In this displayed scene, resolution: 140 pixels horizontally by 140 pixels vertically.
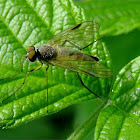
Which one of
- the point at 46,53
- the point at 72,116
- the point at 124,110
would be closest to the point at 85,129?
the point at 124,110

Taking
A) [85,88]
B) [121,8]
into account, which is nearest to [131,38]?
[121,8]

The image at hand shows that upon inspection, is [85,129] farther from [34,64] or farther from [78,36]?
[78,36]

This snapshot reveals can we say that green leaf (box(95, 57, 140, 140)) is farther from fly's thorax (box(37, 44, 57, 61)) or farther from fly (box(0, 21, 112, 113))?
fly's thorax (box(37, 44, 57, 61))

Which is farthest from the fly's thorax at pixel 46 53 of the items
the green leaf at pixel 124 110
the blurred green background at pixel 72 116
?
the blurred green background at pixel 72 116

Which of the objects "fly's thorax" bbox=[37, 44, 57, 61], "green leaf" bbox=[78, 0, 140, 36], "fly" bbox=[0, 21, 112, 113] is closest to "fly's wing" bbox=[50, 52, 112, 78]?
"fly" bbox=[0, 21, 112, 113]

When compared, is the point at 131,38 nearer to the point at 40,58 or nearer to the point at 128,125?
the point at 40,58

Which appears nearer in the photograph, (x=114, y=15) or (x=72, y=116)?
(x=114, y=15)

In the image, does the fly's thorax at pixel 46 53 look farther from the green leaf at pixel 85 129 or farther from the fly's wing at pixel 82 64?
the green leaf at pixel 85 129
